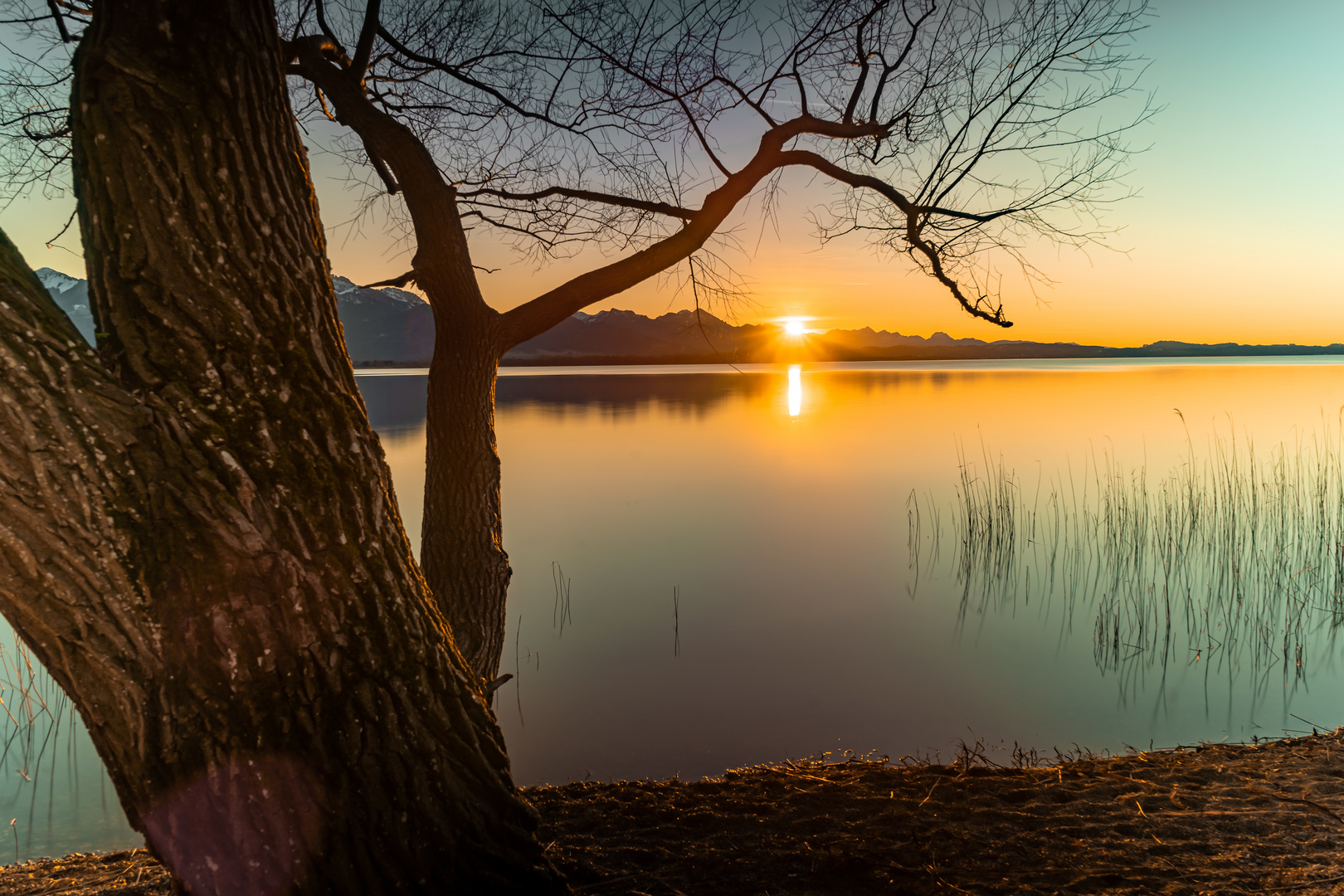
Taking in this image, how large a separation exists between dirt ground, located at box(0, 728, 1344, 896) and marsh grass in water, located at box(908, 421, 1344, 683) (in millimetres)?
2923

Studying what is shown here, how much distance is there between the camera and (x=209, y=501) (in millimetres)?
1413

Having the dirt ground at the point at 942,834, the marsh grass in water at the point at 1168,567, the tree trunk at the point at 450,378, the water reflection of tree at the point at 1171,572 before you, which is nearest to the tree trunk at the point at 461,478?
the tree trunk at the point at 450,378

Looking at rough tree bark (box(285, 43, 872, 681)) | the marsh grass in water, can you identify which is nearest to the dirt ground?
rough tree bark (box(285, 43, 872, 681))

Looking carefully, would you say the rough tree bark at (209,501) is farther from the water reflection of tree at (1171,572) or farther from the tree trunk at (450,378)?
the water reflection of tree at (1171,572)

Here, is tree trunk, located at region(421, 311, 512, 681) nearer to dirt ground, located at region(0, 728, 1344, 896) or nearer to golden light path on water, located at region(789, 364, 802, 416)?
dirt ground, located at region(0, 728, 1344, 896)

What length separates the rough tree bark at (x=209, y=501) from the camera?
1.34 metres

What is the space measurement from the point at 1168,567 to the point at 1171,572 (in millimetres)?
98

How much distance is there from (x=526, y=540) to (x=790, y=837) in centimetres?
770

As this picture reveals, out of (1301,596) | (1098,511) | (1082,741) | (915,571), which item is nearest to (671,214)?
(1082,741)

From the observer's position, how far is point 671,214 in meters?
4.19

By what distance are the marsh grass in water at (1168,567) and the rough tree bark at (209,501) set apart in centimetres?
619

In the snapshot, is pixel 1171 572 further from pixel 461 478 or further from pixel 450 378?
pixel 450 378

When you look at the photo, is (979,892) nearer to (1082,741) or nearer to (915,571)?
(1082,741)

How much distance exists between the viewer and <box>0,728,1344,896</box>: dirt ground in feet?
7.05
